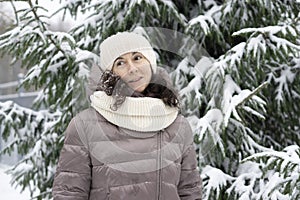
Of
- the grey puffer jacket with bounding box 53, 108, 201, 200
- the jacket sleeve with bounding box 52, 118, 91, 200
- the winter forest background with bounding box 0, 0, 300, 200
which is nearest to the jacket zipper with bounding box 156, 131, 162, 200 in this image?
the grey puffer jacket with bounding box 53, 108, 201, 200

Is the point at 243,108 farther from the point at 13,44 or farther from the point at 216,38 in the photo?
the point at 13,44

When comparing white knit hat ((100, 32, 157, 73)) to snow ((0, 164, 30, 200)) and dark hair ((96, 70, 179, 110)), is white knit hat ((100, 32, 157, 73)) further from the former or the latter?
snow ((0, 164, 30, 200))

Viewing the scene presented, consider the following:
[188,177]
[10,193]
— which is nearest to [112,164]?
[188,177]

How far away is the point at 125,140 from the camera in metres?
1.84

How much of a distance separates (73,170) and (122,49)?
466 mm

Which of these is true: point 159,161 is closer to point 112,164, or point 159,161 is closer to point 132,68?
point 112,164

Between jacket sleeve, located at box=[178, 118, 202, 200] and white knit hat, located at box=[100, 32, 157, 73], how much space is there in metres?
0.34

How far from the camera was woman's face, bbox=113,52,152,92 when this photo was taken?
182cm

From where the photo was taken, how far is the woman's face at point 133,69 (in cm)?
182

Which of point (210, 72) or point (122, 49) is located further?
point (210, 72)

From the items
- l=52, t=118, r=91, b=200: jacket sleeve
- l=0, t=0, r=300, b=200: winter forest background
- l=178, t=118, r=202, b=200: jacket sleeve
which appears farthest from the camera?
l=0, t=0, r=300, b=200: winter forest background

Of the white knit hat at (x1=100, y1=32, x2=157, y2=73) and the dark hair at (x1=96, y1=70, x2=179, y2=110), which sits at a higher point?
the white knit hat at (x1=100, y1=32, x2=157, y2=73)

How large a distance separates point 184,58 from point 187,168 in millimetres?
1486

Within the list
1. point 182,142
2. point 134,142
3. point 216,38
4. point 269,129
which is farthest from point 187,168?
point 269,129
